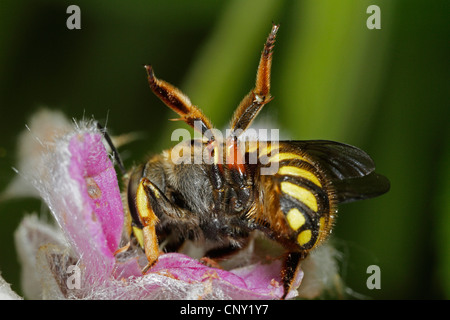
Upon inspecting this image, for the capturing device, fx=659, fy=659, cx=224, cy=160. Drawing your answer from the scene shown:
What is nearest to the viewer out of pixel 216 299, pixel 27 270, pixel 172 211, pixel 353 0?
pixel 216 299

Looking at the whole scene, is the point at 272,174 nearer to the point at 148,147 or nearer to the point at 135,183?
the point at 135,183

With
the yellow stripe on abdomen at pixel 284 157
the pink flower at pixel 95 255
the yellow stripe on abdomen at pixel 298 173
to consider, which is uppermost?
the yellow stripe on abdomen at pixel 284 157

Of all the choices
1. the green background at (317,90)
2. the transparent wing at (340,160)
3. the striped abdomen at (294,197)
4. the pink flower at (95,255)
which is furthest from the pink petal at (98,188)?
the green background at (317,90)

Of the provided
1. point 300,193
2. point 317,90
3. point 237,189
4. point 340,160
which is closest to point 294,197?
point 300,193

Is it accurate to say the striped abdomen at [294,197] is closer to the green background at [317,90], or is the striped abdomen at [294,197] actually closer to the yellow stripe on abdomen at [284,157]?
the yellow stripe on abdomen at [284,157]

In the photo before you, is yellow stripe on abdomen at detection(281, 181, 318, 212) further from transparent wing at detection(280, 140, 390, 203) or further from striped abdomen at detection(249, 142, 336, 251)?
transparent wing at detection(280, 140, 390, 203)

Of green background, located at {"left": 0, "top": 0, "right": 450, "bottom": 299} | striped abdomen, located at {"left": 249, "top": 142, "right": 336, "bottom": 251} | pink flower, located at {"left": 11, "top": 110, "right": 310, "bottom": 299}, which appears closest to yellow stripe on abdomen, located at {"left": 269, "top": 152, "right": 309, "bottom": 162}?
striped abdomen, located at {"left": 249, "top": 142, "right": 336, "bottom": 251}

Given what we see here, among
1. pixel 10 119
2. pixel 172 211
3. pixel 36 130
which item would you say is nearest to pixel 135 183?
pixel 172 211
